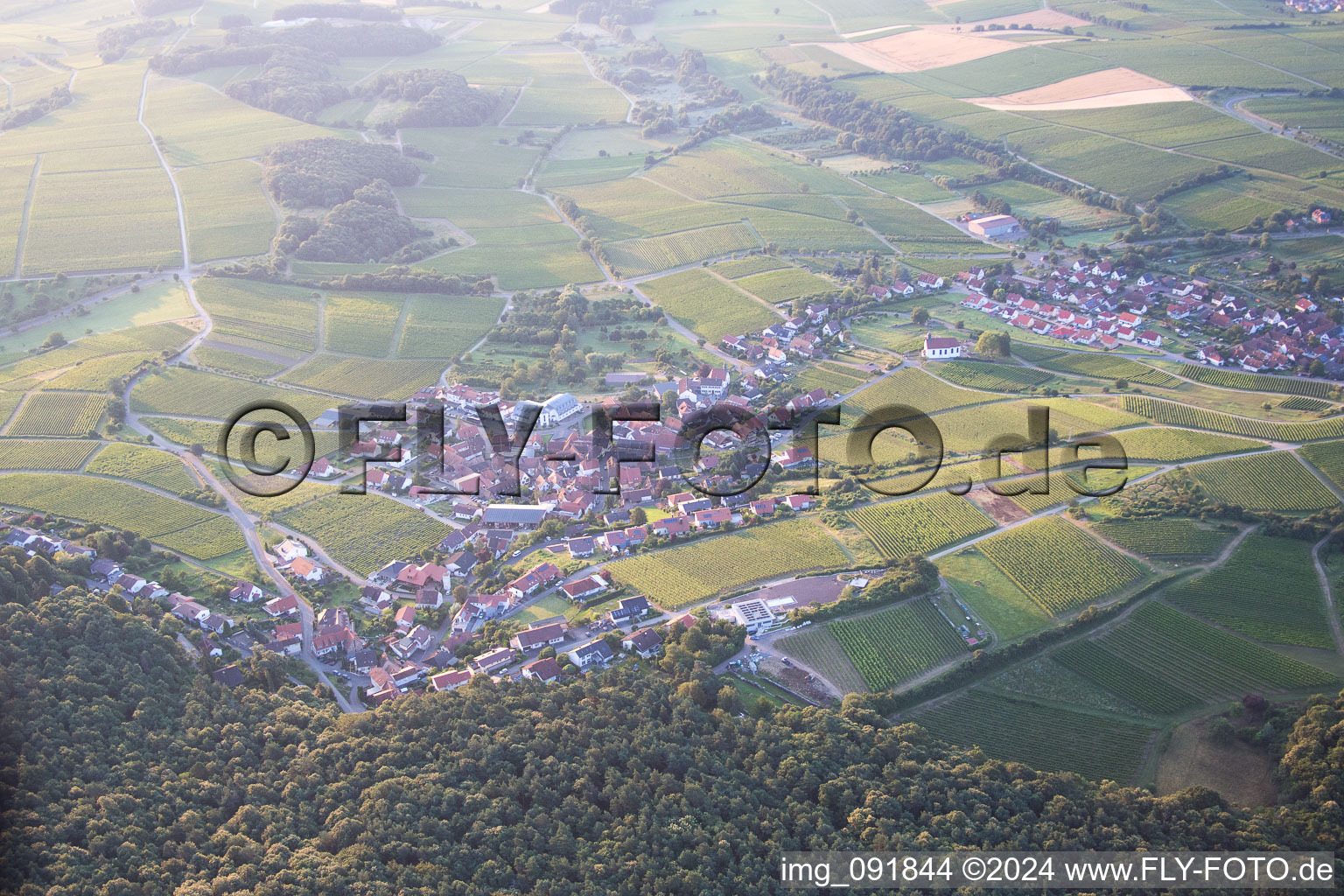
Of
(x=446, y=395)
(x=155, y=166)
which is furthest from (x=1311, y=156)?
(x=155, y=166)

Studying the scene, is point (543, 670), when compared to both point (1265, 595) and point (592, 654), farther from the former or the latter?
point (1265, 595)

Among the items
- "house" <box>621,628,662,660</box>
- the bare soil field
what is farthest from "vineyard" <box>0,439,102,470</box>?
the bare soil field

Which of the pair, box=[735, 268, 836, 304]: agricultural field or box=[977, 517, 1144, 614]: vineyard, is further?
box=[735, 268, 836, 304]: agricultural field

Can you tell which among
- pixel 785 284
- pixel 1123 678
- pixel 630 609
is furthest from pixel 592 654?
pixel 785 284

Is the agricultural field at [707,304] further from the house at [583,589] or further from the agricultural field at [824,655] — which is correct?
the agricultural field at [824,655]

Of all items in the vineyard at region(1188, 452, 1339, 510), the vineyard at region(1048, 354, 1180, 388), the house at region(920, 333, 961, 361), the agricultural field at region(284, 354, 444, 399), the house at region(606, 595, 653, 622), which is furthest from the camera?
the house at region(920, 333, 961, 361)

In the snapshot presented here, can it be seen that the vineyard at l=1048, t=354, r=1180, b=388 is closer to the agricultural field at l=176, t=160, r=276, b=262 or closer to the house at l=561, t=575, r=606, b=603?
the house at l=561, t=575, r=606, b=603

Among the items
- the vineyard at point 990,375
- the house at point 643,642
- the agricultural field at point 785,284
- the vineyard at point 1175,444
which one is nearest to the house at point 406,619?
the house at point 643,642
